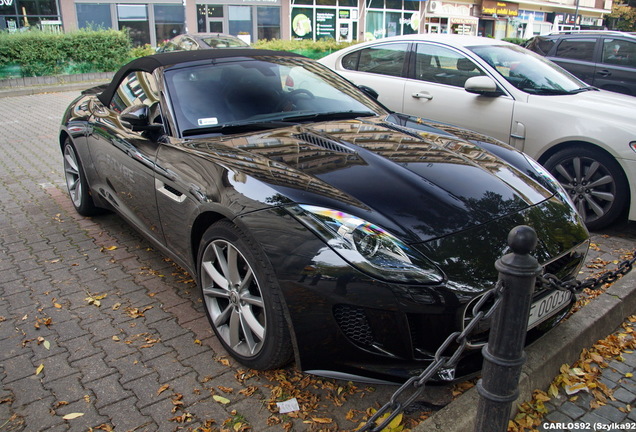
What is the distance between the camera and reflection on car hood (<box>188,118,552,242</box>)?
8.32 feet

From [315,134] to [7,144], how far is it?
23.2ft

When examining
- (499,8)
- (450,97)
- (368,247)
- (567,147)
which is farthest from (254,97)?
(499,8)

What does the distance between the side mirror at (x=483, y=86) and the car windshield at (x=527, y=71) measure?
21cm

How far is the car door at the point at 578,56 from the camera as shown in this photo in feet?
29.9

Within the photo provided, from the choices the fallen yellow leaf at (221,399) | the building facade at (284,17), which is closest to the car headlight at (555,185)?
the fallen yellow leaf at (221,399)

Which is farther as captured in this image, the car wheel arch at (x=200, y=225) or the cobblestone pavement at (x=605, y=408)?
the car wheel arch at (x=200, y=225)

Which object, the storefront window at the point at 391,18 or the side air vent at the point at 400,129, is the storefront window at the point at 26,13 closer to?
the storefront window at the point at 391,18

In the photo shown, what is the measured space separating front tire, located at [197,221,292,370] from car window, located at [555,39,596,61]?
8387 millimetres

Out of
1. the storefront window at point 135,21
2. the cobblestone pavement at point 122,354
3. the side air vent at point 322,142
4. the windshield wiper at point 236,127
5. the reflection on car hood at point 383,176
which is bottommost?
the cobblestone pavement at point 122,354

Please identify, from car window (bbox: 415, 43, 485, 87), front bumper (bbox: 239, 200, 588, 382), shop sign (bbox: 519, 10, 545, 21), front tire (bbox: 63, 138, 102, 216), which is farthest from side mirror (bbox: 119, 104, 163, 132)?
shop sign (bbox: 519, 10, 545, 21)

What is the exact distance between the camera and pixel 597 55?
9086 millimetres

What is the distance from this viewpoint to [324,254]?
2.34 m

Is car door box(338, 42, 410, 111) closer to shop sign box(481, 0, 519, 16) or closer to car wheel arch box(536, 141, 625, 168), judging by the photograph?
car wheel arch box(536, 141, 625, 168)

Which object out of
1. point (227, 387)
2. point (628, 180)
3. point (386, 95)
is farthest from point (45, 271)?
point (628, 180)
